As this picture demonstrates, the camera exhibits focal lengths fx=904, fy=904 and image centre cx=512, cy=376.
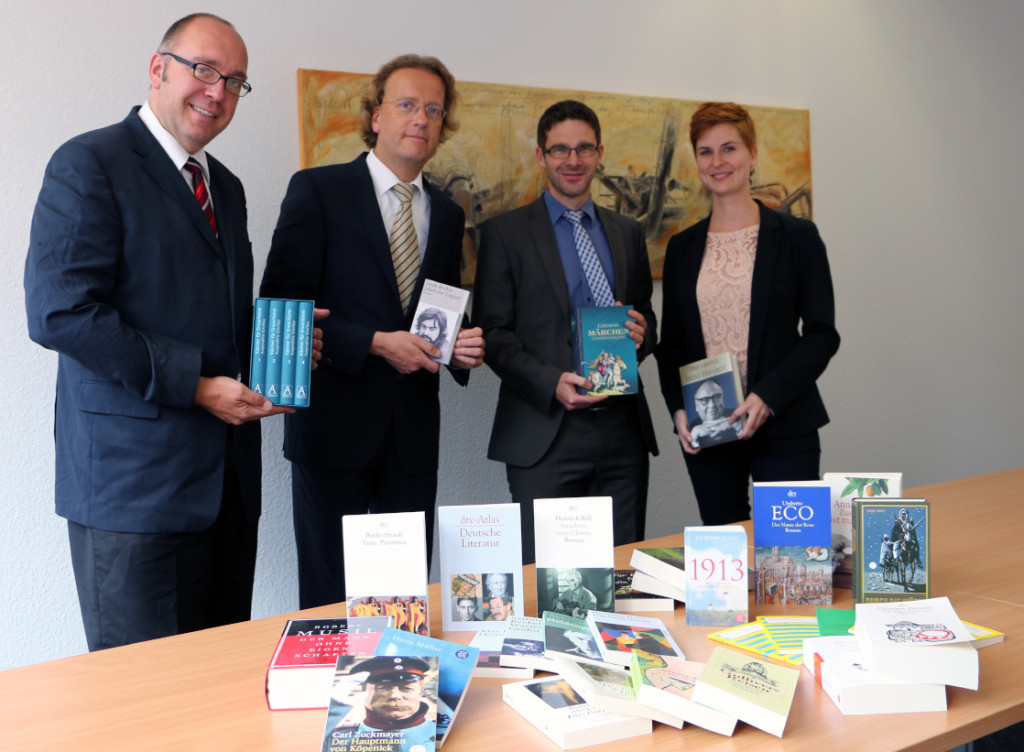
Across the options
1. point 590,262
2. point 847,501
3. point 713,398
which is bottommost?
point 847,501

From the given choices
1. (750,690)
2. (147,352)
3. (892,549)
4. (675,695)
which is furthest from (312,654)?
(892,549)

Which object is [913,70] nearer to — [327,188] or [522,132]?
[522,132]

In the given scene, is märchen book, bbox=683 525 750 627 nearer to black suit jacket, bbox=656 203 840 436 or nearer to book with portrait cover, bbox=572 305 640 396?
book with portrait cover, bbox=572 305 640 396

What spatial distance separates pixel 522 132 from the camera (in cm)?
364

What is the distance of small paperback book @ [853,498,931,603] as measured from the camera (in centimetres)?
178

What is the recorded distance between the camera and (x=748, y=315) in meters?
3.03

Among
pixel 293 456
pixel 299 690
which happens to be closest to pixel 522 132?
pixel 293 456

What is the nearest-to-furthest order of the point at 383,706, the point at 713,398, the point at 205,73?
the point at 383,706 < the point at 205,73 < the point at 713,398

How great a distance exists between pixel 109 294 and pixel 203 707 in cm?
103

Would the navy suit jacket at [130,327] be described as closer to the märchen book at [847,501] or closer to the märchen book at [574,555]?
the märchen book at [574,555]

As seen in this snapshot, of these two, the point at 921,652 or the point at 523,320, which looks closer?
the point at 921,652

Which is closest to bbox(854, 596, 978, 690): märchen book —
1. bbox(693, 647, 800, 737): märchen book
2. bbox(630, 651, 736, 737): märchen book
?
bbox(693, 647, 800, 737): märchen book

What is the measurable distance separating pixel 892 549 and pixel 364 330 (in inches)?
59.0

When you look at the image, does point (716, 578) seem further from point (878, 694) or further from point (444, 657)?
point (444, 657)
